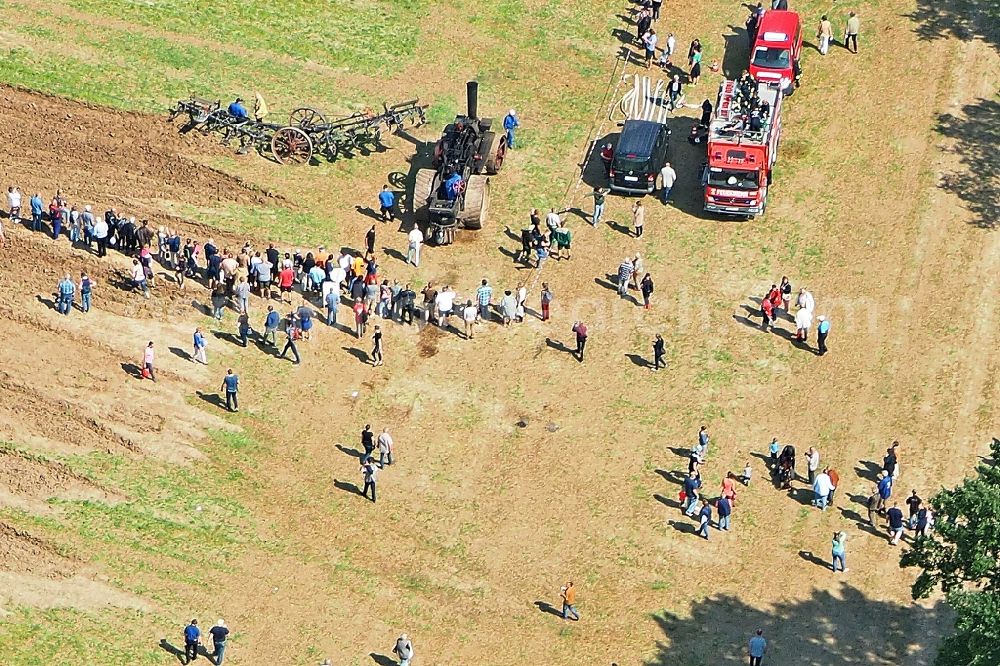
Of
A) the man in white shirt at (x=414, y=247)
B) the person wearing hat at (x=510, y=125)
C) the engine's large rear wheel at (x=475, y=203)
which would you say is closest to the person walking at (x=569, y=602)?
the man in white shirt at (x=414, y=247)

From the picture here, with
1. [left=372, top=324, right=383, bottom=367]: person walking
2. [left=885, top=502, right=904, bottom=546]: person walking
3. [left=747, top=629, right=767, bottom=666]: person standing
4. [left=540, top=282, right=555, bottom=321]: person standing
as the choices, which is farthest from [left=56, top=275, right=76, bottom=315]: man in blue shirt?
[left=885, top=502, right=904, bottom=546]: person walking

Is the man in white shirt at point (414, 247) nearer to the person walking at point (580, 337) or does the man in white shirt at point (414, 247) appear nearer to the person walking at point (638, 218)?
the person walking at point (580, 337)

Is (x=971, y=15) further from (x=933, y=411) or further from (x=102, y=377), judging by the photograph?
(x=102, y=377)

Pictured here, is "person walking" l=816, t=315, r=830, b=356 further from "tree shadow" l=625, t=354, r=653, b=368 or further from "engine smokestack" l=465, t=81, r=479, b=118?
"engine smokestack" l=465, t=81, r=479, b=118

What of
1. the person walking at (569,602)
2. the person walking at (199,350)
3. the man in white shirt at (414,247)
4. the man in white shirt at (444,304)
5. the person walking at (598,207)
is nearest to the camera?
the person walking at (569,602)

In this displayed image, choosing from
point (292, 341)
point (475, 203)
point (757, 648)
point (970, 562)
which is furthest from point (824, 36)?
point (970, 562)

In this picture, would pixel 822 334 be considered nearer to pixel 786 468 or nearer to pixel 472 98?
pixel 786 468
